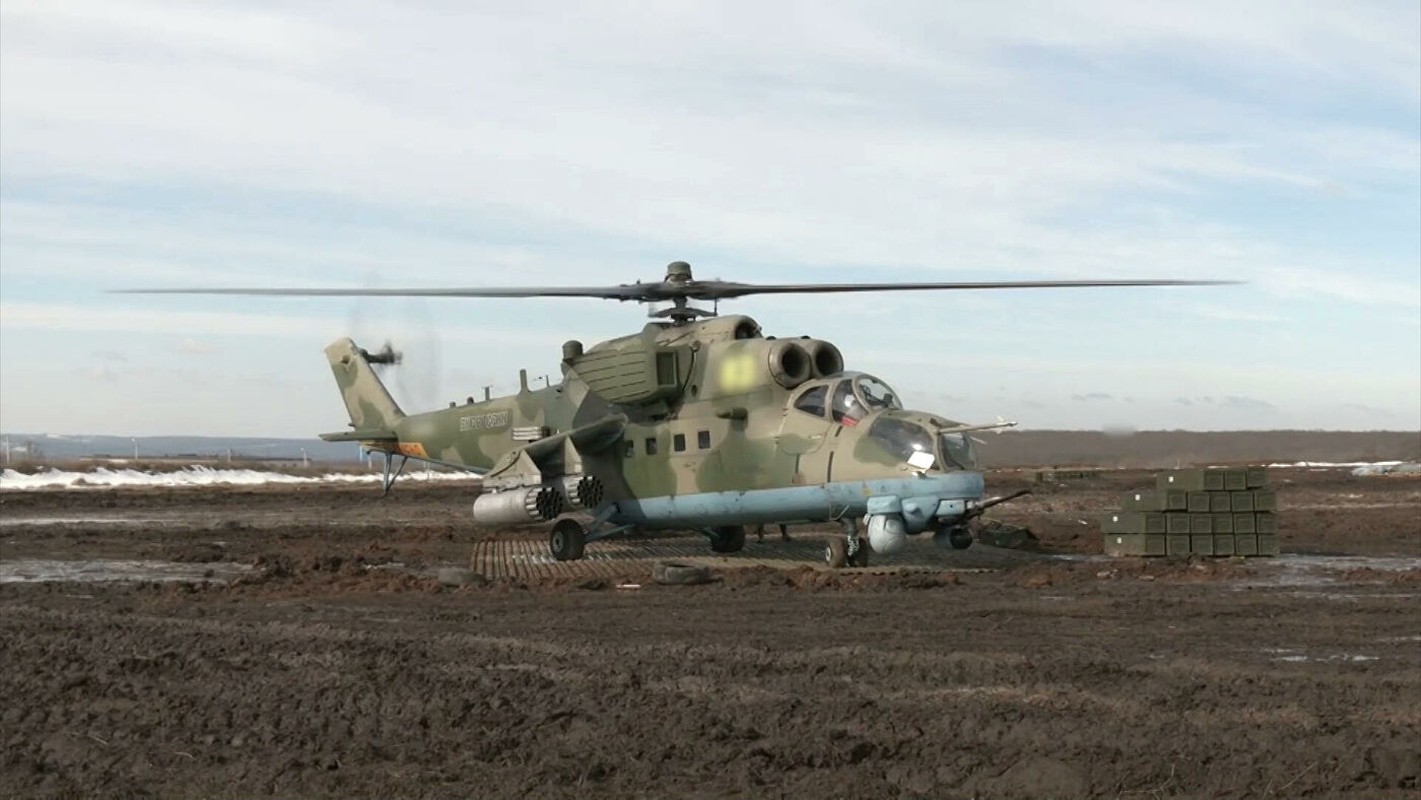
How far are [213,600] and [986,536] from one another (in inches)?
450

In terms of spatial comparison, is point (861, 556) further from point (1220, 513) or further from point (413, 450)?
point (413, 450)

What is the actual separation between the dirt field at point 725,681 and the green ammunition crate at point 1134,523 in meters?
0.90

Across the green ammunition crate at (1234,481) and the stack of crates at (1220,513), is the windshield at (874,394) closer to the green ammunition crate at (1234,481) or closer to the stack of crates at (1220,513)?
the stack of crates at (1220,513)

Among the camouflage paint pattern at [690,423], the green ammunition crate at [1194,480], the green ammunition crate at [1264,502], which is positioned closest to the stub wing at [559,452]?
the camouflage paint pattern at [690,423]

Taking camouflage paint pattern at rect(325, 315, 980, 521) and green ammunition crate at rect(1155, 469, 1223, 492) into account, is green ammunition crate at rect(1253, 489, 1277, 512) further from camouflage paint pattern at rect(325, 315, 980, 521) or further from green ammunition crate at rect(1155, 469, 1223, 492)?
camouflage paint pattern at rect(325, 315, 980, 521)

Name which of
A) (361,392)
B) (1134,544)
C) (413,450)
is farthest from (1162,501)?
(361,392)

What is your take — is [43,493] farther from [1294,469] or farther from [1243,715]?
[1294,469]

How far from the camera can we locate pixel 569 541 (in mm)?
20219

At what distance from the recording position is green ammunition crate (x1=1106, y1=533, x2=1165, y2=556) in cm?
1947

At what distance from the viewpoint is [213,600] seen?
15.1m

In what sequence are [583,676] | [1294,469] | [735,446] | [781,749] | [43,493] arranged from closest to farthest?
[781,749] → [583,676] → [735,446] → [43,493] → [1294,469]

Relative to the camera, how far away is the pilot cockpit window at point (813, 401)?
17969 mm

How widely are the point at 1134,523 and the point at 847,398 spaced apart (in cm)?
477

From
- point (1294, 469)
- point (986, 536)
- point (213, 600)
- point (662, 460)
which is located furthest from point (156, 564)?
point (1294, 469)
